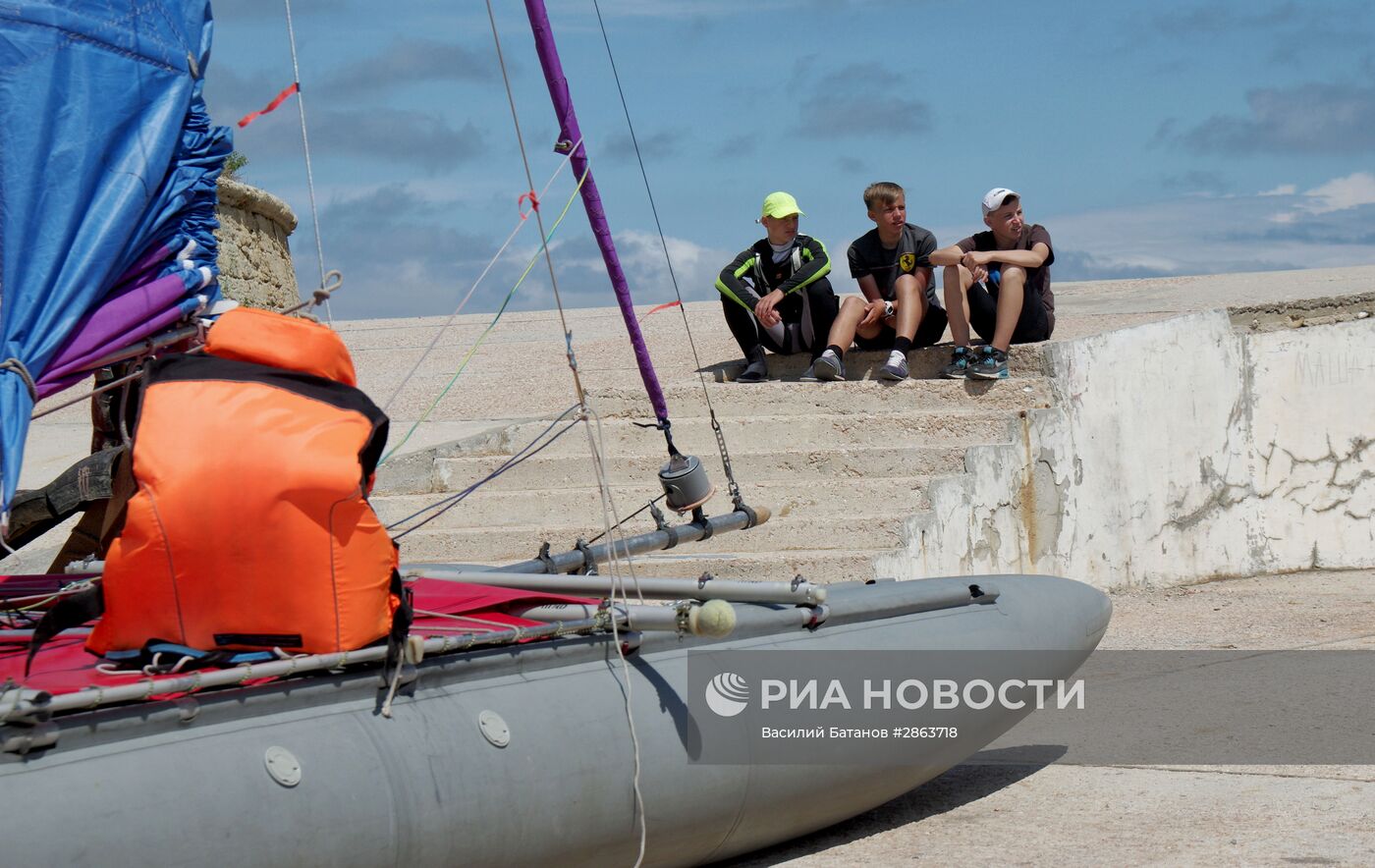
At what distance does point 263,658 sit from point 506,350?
995 centimetres

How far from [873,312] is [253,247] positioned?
588 cm

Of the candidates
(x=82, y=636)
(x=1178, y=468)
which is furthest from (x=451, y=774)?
(x=1178, y=468)

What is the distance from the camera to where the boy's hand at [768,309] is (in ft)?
27.0

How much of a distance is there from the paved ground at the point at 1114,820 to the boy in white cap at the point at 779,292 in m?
3.90

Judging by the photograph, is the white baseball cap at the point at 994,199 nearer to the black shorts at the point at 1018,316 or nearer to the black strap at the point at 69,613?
the black shorts at the point at 1018,316

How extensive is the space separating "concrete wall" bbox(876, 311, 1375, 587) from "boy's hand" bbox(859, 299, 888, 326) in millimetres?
1022

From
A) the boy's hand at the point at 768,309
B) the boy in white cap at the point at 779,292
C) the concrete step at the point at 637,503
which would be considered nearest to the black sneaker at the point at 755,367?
the boy in white cap at the point at 779,292

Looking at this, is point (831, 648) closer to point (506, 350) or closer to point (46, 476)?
point (46, 476)

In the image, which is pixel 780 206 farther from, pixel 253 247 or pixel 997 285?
pixel 253 247

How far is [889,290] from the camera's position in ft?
27.6

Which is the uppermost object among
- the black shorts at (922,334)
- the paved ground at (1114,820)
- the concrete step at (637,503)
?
the black shorts at (922,334)

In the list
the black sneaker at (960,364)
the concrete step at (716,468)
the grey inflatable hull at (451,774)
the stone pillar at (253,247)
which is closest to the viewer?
the grey inflatable hull at (451,774)

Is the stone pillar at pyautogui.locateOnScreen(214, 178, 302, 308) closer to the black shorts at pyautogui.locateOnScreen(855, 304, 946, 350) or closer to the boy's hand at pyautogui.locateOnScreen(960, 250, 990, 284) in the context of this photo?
the black shorts at pyautogui.locateOnScreen(855, 304, 946, 350)

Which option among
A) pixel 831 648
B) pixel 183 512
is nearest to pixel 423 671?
pixel 183 512
